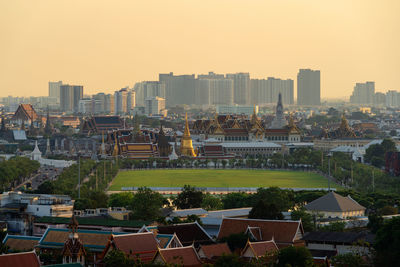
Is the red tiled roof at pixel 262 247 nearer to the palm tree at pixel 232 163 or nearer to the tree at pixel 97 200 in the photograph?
the tree at pixel 97 200

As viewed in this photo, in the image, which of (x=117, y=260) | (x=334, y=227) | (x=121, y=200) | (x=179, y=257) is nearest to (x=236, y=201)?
(x=121, y=200)

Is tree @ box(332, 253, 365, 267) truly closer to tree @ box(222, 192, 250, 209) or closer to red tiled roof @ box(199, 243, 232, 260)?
red tiled roof @ box(199, 243, 232, 260)

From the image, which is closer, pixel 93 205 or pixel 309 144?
pixel 93 205

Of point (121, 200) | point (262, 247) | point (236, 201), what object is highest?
point (262, 247)

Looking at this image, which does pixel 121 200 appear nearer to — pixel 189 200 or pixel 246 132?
pixel 189 200

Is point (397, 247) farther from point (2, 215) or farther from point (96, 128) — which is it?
point (96, 128)

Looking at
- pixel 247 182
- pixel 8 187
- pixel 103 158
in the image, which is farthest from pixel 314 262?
pixel 103 158

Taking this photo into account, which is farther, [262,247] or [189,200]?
[189,200]

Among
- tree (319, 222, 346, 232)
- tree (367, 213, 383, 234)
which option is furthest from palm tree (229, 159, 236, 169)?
tree (367, 213, 383, 234)
